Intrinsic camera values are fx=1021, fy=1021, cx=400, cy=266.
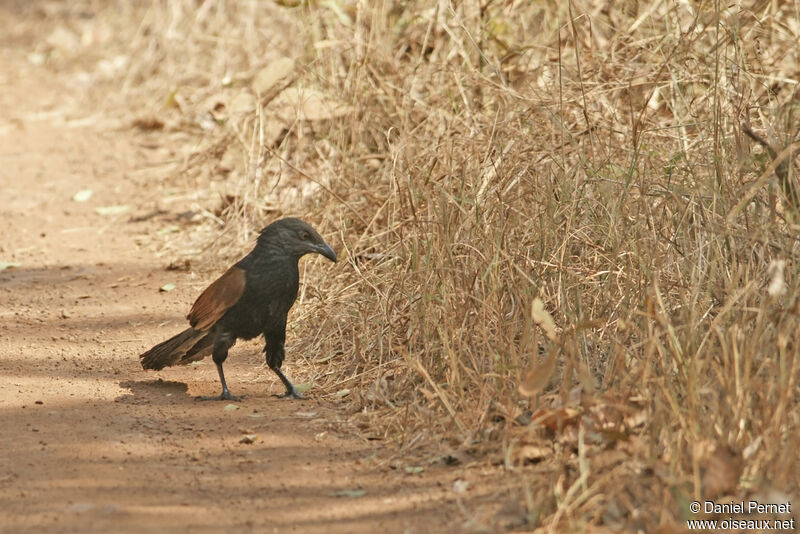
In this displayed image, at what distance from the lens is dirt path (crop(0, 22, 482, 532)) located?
340 centimetres

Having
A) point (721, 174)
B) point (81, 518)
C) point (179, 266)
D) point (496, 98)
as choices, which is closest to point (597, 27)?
point (496, 98)

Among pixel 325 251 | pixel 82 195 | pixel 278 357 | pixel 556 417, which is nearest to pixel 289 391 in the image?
pixel 278 357

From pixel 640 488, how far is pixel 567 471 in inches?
12.7

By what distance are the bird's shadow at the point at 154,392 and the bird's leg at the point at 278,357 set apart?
417mm

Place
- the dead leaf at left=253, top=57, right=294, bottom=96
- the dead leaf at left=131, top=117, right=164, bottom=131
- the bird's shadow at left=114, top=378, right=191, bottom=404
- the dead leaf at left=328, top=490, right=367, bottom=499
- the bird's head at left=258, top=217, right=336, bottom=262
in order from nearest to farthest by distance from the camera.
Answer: the dead leaf at left=328, top=490, right=367, bottom=499, the bird's shadow at left=114, top=378, right=191, bottom=404, the bird's head at left=258, top=217, right=336, bottom=262, the dead leaf at left=253, top=57, right=294, bottom=96, the dead leaf at left=131, top=117, right=164, bottom=131

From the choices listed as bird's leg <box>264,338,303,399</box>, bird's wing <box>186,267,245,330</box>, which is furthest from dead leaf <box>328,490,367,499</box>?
bird's wing <box>186,267,245,330</box>

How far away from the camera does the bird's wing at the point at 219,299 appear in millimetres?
4617

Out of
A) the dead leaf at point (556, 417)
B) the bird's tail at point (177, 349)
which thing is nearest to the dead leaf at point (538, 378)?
the dead leaf at point (556, 417)

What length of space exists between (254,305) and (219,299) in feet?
0.58

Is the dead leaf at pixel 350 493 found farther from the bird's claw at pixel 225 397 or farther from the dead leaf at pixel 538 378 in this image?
the bird's claw at pixel 225 397

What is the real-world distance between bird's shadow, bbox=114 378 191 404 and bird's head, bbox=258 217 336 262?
0.80 metres

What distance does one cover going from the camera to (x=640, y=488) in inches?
125

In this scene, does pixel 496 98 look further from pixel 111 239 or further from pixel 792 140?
pixel 111 239

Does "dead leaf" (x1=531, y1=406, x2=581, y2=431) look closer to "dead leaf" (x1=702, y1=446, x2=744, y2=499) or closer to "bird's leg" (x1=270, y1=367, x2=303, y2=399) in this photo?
"dead leaf" (x1=702, y1=446, x2=744, y2=499)
